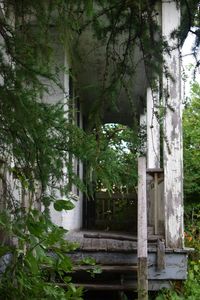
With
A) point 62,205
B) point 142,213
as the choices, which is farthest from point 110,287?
point 62,205

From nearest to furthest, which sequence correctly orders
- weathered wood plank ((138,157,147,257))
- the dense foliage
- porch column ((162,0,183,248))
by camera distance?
weathered wood plank ((138,157,147,257)) → porch column ((162,0,183,248)) → the dense foliage

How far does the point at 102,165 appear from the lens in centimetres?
380

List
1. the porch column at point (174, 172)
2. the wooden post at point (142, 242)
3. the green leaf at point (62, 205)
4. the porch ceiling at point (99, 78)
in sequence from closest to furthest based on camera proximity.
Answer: the green leaf at point (62, 205)
the porch ceiling at point (99, 78)
the wooden post at point (142, 242)
the porch column at point (174, 172)

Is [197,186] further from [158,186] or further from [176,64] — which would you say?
[176,64]

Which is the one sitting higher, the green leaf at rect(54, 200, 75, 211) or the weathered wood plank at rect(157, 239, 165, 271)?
the green leaf at rect(54, 200, 75, 211)

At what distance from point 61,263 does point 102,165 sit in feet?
3.01

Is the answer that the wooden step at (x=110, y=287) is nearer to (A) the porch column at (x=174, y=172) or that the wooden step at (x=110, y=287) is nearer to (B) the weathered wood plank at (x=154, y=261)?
(B) the weathered wood plank at (x=154, y=261)

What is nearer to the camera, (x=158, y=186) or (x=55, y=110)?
(x=55, y=110)

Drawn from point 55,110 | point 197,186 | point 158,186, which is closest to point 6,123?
point 55,110

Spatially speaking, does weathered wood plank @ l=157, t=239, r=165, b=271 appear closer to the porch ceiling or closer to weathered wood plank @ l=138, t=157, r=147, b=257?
weathered wood plank @ l=138, t=157, r=147, b=257

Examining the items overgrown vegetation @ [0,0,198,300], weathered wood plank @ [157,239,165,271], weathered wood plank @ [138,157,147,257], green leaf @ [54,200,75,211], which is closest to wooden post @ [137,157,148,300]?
weathered wood plank @ [138,157,147,257]

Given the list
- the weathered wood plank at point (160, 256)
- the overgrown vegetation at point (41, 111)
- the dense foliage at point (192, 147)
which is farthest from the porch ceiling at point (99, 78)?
the dense foliage at point (192, 147)

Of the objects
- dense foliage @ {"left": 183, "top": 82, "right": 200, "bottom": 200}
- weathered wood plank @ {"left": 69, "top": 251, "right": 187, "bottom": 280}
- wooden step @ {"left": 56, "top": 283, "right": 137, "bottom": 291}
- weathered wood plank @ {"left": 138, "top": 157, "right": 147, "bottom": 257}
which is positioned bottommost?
wooden step @ {"left": 56, "top": 283, "right": 137, "bottom": 291}

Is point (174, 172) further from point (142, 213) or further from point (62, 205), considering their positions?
point (62, 205)
